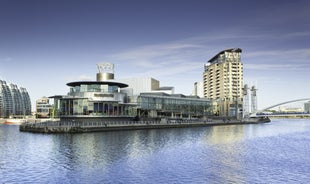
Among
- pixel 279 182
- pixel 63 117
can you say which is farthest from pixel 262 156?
pixel 63 117

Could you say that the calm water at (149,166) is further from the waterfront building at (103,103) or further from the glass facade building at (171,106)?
the glass facade building at (171,106)

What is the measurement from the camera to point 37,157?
44844 mm

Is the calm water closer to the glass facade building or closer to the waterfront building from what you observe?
the waterfront building

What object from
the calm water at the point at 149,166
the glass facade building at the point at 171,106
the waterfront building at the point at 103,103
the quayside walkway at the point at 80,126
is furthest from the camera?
the glass facade building at the point at 171,106

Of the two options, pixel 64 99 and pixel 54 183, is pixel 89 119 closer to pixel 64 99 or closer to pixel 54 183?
pixel 64 99

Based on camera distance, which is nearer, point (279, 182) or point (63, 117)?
point (279, 182)

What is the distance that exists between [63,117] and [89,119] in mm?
10530

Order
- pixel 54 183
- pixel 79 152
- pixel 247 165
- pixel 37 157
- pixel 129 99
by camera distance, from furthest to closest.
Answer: pixel 129 99 → pixel 79 152 → pixel 37 157 → pixel 247 165 → pixel 54 183

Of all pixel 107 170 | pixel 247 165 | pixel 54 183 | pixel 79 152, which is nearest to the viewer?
pixel 54 183

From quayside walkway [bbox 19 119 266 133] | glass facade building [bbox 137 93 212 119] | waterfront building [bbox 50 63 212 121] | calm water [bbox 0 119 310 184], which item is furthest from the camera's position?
glass facade building [bbox 137 93 212 119]

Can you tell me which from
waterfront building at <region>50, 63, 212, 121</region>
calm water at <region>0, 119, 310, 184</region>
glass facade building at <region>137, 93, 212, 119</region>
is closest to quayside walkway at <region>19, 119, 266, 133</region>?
waterfront building at <region>50, 63, 212, 121</region>

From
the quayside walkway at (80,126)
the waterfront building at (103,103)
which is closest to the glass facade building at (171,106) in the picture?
the waterfront building at (103,103)

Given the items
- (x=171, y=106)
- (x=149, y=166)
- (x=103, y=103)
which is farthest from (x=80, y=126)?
(x=171, y=106)

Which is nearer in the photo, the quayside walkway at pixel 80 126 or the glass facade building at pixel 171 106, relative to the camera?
the quayside walkway at pixel 80 126
